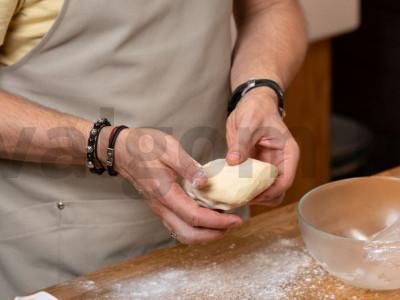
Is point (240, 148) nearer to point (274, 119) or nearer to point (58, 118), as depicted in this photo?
point (274, 119)

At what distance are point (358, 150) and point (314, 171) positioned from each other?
23 cm

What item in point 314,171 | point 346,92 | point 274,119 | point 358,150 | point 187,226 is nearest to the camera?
point 187,226

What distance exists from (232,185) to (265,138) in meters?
0.12

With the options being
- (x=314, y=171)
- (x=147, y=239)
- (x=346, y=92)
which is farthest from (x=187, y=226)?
(x=346, y=92)

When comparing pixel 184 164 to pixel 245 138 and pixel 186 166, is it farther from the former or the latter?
pixel 245 138

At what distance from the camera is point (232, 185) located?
955mm

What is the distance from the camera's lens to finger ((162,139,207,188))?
91cm

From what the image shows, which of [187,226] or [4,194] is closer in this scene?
[187,226]

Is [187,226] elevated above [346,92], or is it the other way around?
[187,226]

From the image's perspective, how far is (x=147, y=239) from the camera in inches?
44.4

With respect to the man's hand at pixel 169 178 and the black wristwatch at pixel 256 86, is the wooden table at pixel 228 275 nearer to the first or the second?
the man's hand at pixel 169 178

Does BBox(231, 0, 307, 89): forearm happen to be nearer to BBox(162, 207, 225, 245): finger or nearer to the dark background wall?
BBox(162, 207, 225, 245): finger

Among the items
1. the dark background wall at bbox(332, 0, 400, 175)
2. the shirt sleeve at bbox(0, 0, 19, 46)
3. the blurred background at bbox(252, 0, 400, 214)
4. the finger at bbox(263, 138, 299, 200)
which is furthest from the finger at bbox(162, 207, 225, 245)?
the dark background wall at bbox(332, 0, 400, 175)

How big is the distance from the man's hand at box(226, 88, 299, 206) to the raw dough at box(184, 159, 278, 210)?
0.02 metres
